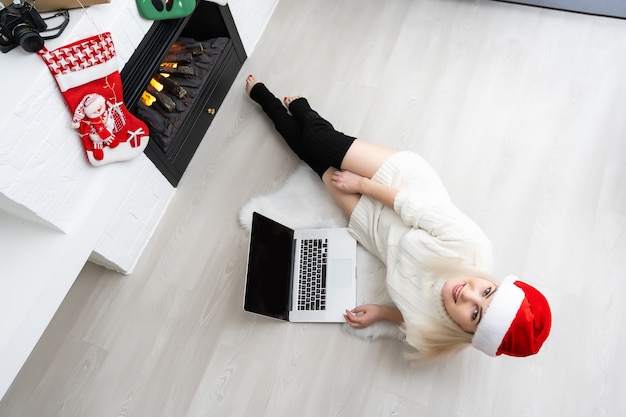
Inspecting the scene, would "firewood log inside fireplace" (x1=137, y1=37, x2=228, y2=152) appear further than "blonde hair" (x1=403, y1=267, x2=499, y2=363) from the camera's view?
Yes

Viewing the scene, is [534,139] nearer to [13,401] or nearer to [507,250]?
[507,250]

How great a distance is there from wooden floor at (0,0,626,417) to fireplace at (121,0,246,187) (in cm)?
8

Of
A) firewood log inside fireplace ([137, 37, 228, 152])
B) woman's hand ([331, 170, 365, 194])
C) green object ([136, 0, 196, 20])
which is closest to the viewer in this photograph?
green object ([136, 0, 196, 20])

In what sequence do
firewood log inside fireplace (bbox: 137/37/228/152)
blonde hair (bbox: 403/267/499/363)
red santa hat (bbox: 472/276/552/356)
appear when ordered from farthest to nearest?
firewood log inside fireplace (bbox: 137/37/228/152) → blonde hair (bbox: 403/267/499/363) → red santa hat (bbox: 472/276/552/356)

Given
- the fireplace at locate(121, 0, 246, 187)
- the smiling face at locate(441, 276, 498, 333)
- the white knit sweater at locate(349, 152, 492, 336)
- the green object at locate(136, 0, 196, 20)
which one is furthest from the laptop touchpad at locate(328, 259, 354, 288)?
the green object at locate(136, 0, 196, 20)

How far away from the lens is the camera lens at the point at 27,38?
117 centimetres

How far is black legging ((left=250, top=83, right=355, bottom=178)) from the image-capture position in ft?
5.49

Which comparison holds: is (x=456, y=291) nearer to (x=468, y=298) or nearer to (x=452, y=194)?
(x=468, y=298)

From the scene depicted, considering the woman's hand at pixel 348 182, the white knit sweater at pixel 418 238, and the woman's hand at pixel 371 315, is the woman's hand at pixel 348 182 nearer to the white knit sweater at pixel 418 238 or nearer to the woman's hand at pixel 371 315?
the white knit sweater at pixel 418 238

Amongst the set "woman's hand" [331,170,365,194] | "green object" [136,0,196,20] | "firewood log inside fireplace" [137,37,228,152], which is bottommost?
"woman's hand" [331,170,365,194]

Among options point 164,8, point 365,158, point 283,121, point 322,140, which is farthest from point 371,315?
point 164,8

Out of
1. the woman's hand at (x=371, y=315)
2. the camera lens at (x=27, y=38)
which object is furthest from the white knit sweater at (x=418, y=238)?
the camera lens at (x=27, y=38)

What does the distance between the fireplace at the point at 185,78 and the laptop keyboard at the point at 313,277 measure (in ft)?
2.09

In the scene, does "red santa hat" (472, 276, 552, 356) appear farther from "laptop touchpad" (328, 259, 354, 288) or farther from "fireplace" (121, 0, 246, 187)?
"fireplace" (121, 0, 246, 187)
